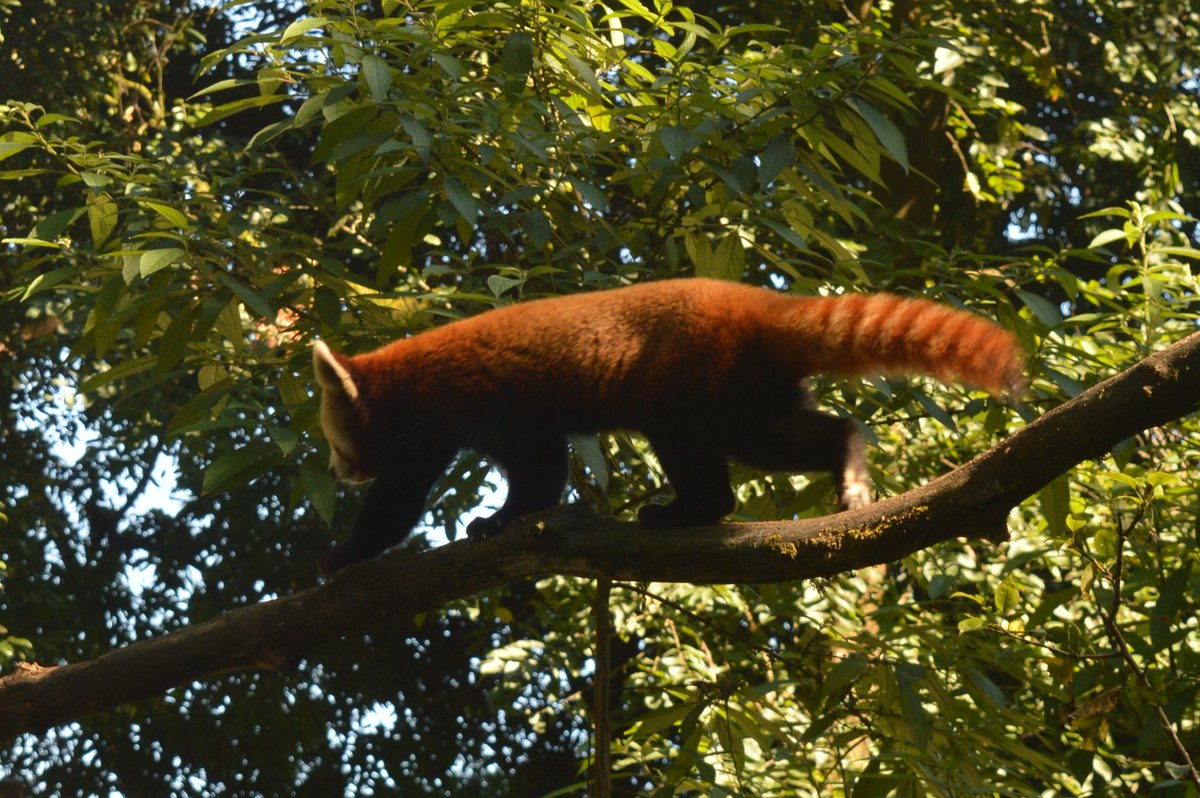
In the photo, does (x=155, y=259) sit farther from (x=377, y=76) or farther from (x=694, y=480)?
(x=694, y=480)

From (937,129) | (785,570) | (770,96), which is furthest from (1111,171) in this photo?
(785,570)

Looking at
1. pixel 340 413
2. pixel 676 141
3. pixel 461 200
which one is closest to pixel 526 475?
pixel 340 413

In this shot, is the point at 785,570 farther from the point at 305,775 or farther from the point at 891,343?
Result: the point at 305,775

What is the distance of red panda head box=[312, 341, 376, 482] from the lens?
369cm

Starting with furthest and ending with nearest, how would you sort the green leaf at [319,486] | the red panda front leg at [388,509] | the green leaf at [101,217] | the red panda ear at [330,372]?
the red panda front leg at [388,509] → the green leaf at [101,217] → the red panda ear at [330,372] → the green leaf at [319,486]

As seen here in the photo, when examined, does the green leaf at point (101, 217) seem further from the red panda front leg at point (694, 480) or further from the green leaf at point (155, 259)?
the red panda front leg at point (694, 480)

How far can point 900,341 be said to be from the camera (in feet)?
10.3

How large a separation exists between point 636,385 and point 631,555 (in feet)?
1.96

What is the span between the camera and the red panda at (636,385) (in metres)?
3.28

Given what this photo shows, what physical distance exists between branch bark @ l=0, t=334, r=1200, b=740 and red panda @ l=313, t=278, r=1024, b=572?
1.15ft

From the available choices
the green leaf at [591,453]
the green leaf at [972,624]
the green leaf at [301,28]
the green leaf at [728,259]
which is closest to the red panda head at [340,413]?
the green leaf at [591,453]

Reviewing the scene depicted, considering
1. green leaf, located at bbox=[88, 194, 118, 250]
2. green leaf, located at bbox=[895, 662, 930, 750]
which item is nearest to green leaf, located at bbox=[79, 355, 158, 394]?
green leaf, located at bbox=[88, 194, 118, 250]

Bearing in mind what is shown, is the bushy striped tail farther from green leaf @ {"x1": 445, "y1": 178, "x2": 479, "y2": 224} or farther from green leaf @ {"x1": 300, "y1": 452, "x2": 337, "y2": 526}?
green leaf @ {"x1": 300, "y1": 452, "x2": 337, "y2": 526}

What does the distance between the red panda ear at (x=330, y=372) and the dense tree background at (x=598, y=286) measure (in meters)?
0.18
